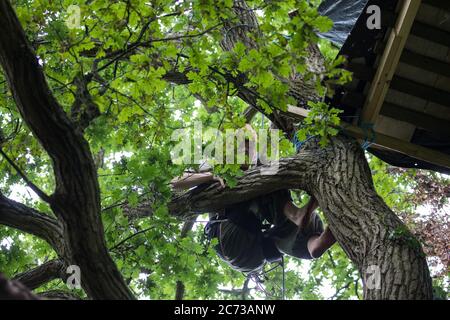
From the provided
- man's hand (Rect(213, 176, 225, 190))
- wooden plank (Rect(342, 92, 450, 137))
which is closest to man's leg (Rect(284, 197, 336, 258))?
man's hand (Rect(213, 176, 225, 190))

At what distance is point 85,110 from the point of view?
404 cm

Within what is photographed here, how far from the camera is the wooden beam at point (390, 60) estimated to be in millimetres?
4781

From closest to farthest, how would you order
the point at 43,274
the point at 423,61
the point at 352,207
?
the point at 352,207
the point at 423,61
the point at 43,274

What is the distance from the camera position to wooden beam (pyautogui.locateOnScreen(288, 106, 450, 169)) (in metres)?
5.48

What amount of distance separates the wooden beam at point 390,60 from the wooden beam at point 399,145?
16 centimetres

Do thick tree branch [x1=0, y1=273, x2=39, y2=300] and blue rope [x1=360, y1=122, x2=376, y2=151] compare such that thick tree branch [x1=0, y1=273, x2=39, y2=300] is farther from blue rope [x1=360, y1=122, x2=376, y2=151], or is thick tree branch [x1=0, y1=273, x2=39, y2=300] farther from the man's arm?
blue rope [x1=360, y1=122, x2=376, y2=151]

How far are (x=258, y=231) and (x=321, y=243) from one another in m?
0.93

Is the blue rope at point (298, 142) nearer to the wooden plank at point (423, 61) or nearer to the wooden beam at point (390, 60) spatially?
the wooden beam at point (390, 60)

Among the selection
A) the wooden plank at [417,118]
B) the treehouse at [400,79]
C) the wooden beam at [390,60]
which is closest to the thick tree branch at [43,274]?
the treehouse at [400,79]

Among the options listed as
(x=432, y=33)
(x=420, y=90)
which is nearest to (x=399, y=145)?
(x=420, y=90)

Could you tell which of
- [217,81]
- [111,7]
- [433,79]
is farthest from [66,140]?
[433,79]

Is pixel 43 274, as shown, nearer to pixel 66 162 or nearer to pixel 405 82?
pixel 66 162

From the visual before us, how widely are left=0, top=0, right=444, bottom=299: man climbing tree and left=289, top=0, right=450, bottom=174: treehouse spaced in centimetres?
34

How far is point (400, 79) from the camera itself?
17.3ft
